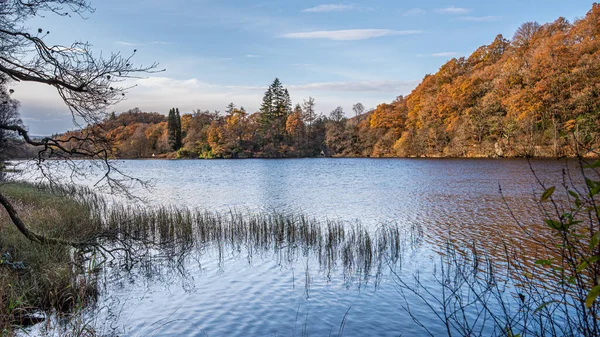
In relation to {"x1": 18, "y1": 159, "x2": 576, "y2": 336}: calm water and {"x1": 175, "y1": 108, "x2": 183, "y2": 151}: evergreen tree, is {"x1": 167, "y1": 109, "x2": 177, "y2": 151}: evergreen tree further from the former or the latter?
{"x1": 18, "y1": 159, "x2": 576, "y2": 336}: calm water

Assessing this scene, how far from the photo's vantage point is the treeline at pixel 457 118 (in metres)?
40.2

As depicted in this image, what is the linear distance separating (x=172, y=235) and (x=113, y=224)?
1826 mm

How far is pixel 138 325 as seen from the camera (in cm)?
615

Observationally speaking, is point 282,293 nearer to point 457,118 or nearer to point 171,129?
point 457,118

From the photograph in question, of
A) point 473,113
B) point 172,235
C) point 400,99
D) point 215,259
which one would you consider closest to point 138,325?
point 215,259

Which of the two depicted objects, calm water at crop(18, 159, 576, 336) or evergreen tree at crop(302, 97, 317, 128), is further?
evergreen tree at crop(302, 97, 317, 128)

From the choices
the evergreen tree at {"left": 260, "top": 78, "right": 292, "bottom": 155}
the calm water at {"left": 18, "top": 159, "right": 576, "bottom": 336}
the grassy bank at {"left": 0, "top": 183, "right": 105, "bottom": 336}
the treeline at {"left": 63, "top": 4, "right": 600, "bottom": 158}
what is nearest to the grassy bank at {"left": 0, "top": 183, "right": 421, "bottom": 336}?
the grassy bank at {"left": 0, "top": 183, "right": 105, "bottom": 336}

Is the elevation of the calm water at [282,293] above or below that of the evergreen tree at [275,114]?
below

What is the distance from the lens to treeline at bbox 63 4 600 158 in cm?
4019

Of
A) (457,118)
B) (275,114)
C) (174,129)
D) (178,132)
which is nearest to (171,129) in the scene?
(174,129)

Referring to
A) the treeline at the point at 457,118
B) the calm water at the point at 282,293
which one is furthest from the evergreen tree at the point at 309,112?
the calm water at the point at 282,293

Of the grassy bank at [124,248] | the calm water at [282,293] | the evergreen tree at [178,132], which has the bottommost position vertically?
the calm water at [282,293]

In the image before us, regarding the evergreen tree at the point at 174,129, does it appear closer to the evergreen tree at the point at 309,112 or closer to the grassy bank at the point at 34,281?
the evergreen tree at the point at 309,112

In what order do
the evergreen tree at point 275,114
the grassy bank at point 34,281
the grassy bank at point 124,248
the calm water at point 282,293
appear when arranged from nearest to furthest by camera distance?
the grassy bank at point 34,281 < the calm water at point 282,293 < the grassy bank at point 124,248 < the evergreen tree at point 275,114
